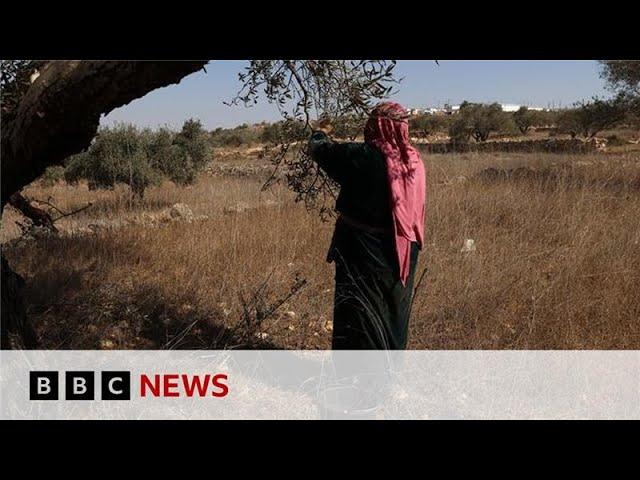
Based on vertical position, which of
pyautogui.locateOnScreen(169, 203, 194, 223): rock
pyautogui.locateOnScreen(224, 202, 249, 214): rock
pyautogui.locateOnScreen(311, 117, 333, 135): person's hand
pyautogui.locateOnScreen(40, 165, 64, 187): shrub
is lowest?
pyautogui.locateOnScreen(169, 203, 194, 223): rock

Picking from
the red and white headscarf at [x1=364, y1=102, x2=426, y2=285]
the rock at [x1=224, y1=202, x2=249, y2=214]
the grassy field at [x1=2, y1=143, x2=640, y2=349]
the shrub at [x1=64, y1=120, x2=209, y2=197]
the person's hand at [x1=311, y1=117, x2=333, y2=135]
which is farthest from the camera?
the shrub at [x1=64, y1=120, x2=209, y2=197]

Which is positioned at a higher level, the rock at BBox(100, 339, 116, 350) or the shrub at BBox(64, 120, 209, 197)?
the shrub at BBox(64, 120, 209, 197)

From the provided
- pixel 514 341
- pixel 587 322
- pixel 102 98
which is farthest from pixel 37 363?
pixel 587 322

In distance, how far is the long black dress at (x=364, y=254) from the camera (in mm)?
2754

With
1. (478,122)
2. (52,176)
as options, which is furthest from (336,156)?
(478,122)

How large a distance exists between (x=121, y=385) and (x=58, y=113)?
5.70 feet

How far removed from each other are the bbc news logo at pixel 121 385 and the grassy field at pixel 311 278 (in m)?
0.31

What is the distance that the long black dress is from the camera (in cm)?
275

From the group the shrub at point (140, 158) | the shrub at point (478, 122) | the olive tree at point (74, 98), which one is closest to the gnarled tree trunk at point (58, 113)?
the olive tree at point (74, 98)

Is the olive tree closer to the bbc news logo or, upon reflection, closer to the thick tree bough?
the bbc news logo

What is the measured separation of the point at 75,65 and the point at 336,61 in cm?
160

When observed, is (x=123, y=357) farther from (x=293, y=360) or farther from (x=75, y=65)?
(x=75, y=65)

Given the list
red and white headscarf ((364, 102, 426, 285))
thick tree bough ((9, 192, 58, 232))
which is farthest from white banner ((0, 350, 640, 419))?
thick tree bough ((9, 192, 58, 232))

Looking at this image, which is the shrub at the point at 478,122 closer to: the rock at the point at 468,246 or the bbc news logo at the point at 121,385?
the rock at the point at 468,246
